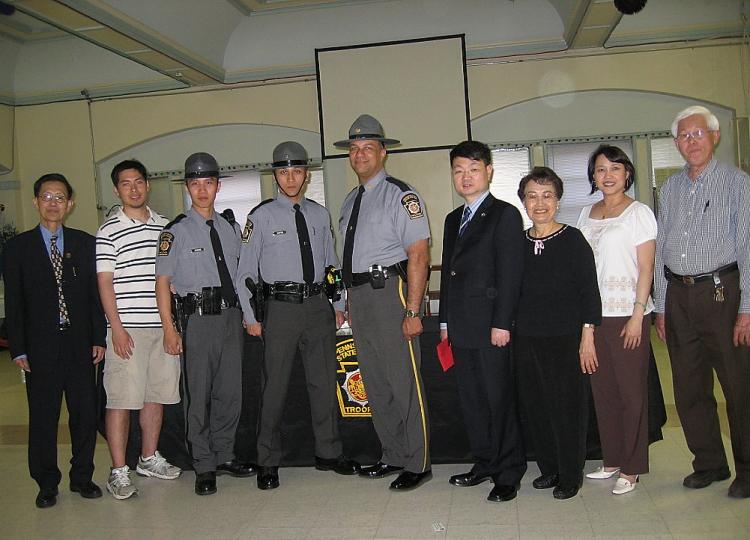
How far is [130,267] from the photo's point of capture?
385cm

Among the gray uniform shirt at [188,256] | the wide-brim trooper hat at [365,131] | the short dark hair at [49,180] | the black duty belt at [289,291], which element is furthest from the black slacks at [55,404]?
the wide-brim trooper hat at [365,131]

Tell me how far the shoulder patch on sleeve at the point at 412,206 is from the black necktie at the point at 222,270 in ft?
3.20

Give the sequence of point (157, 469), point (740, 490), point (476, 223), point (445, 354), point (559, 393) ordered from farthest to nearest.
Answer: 1. point (157, 469)
2. point (445, 354)
3. point (476, 223)
4. point (559, 393)
5. point (740, 490)

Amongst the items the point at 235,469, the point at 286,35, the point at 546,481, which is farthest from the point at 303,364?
the point at 286,35

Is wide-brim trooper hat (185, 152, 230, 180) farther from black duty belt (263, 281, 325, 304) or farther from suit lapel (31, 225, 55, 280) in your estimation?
suit lapel (31, 225, 55, 280)

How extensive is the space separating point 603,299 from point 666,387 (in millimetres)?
2841

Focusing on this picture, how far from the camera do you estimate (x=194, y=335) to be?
376 cm

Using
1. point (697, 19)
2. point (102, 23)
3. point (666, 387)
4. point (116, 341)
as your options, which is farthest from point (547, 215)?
point (697, 19)

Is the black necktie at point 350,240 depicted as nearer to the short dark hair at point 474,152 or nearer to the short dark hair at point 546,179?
the short dark hair at point 474,152

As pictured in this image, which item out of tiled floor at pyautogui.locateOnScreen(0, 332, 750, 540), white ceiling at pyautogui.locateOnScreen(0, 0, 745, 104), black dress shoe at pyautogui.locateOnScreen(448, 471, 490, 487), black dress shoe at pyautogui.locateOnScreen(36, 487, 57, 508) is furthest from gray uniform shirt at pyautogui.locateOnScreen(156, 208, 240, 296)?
white ceiling at pyautogui.locateOnScreen(0, 0, 745, 104)

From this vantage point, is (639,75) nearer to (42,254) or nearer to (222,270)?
(222,270)

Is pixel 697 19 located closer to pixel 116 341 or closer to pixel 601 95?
pixel 601 95

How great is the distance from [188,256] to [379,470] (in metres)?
1.47

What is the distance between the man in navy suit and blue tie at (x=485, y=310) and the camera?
3.34m
